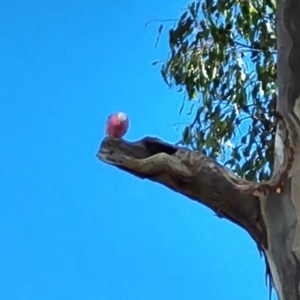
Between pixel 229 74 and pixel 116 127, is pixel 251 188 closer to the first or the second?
pixel 116 127

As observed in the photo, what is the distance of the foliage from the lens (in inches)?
97.3

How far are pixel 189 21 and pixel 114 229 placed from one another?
800 millimetres

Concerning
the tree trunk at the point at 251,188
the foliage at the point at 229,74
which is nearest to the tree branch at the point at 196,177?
the tree trunk at the point at 251,188

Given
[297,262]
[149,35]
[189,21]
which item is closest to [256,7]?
[189,21]

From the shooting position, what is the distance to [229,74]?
2.57 meters

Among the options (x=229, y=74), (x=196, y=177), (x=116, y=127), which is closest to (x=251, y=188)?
(x=196, y=177)

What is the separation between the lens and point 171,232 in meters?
2.85

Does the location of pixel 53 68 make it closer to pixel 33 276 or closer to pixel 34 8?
pixel 34 8

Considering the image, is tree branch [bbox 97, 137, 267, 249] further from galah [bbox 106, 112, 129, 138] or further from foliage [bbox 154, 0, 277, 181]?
foliage [bbox 154, 0, 277, 181]

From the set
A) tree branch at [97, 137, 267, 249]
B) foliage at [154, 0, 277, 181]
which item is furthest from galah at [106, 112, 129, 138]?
foliage at [154, 0, 277, 181]

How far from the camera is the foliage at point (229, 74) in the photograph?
2473 millimetres

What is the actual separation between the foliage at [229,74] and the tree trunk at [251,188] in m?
1.05

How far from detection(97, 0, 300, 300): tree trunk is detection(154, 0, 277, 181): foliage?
1.05 m

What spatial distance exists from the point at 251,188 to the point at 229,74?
1241 millimetres
